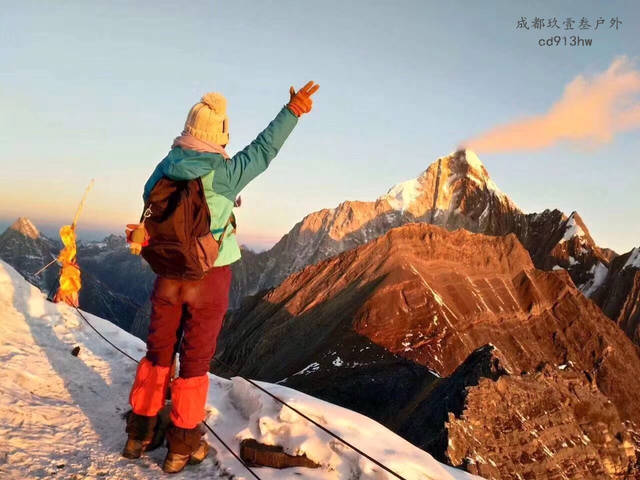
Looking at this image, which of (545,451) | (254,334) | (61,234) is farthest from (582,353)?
(61,234)

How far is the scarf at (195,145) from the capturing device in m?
3.91

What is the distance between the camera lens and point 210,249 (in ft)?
12.6

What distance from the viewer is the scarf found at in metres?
3.91

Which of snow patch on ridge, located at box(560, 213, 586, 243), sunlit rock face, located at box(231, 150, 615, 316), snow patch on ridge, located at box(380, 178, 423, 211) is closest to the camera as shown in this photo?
sunlit rock face, located at box(231, 150, 615, 316)

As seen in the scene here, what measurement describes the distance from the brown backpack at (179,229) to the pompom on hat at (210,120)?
18.2 inches

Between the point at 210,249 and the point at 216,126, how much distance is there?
1054 mm

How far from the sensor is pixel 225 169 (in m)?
3.89

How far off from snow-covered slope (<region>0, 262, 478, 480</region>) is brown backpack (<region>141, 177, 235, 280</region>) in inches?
64.0

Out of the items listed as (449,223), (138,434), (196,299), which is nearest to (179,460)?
(138,434)

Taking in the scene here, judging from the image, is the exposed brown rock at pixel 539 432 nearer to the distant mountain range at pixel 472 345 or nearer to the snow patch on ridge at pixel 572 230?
the distant mountain range at pixel 472 345

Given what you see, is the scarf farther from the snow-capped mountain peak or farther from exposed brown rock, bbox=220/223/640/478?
the snow-capped mountain peak

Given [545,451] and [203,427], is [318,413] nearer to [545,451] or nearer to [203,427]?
[203,427]

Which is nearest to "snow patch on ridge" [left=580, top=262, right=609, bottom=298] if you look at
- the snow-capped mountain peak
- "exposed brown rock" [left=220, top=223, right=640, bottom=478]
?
"exposed brown rock" [left=220, top=223, right=640, bottom=478]

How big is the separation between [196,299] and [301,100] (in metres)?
1.91
